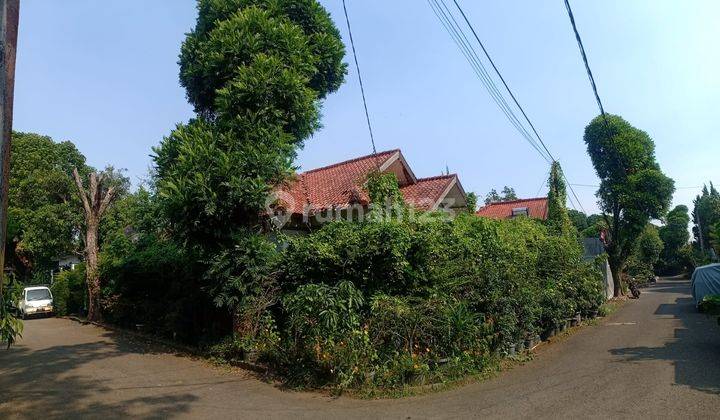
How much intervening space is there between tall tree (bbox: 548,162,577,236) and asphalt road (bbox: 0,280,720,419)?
20.6 ft

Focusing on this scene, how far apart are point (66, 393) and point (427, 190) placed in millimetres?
13270

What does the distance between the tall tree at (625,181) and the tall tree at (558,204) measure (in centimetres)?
535

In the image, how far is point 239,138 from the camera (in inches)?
405

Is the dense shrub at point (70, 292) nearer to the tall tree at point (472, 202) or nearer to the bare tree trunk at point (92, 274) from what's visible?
the bare tree trunk at point (92, 274)

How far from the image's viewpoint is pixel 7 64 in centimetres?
427

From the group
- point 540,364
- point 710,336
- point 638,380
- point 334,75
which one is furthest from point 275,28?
point 710,336

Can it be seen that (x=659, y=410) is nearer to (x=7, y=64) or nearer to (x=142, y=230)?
(x=7, y=64)

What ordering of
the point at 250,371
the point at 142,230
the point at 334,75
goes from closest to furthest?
the point at 250,371 < the point at 334,75 < the point at 142,230

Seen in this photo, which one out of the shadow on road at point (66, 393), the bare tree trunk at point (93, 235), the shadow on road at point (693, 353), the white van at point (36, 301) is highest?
the bare tree trunk at point (93, 235)

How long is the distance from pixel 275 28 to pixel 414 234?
556 cm

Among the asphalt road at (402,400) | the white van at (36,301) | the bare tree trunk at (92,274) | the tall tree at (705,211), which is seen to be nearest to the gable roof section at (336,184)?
the asphalt road at (402,400)

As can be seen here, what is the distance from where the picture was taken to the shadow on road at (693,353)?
7227mm

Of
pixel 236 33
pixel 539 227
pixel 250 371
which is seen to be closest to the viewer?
pixel 250 371

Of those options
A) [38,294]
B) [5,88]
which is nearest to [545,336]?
[5,88]
